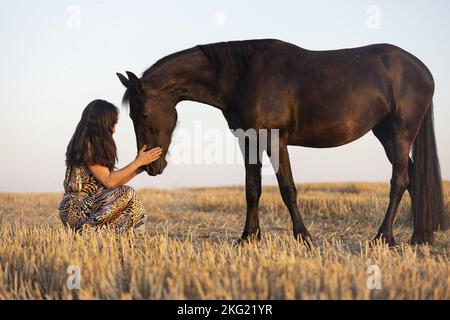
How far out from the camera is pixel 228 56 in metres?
6.65

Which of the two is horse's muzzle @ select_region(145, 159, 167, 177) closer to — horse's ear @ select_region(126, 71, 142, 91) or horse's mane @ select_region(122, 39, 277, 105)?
horse's ear @ select_region(126, 71, 142, 91)

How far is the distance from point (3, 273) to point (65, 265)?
67 cm

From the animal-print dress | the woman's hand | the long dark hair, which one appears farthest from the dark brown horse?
the animal-print dress

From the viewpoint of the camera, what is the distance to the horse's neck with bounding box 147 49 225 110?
21.6ft

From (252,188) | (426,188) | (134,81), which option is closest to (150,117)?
(134,81)

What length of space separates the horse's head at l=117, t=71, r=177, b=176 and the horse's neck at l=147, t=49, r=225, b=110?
0.77ft

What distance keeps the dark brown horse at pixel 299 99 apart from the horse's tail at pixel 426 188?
1 centimetres

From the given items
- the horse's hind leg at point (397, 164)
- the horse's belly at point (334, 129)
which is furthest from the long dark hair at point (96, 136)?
the horse's hind leg at point (397, 164)

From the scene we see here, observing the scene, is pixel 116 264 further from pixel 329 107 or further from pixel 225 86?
pixel 329 107

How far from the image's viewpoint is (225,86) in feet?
21.6

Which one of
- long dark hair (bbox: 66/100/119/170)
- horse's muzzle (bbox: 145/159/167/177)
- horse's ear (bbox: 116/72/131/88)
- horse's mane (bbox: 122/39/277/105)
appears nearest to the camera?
long dark hair (bbox: 66/100/119/170)

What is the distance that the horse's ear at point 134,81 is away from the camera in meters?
6.13

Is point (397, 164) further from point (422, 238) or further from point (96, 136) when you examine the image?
point (96, 136)

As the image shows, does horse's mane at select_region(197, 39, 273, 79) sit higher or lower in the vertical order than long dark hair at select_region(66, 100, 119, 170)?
higher
